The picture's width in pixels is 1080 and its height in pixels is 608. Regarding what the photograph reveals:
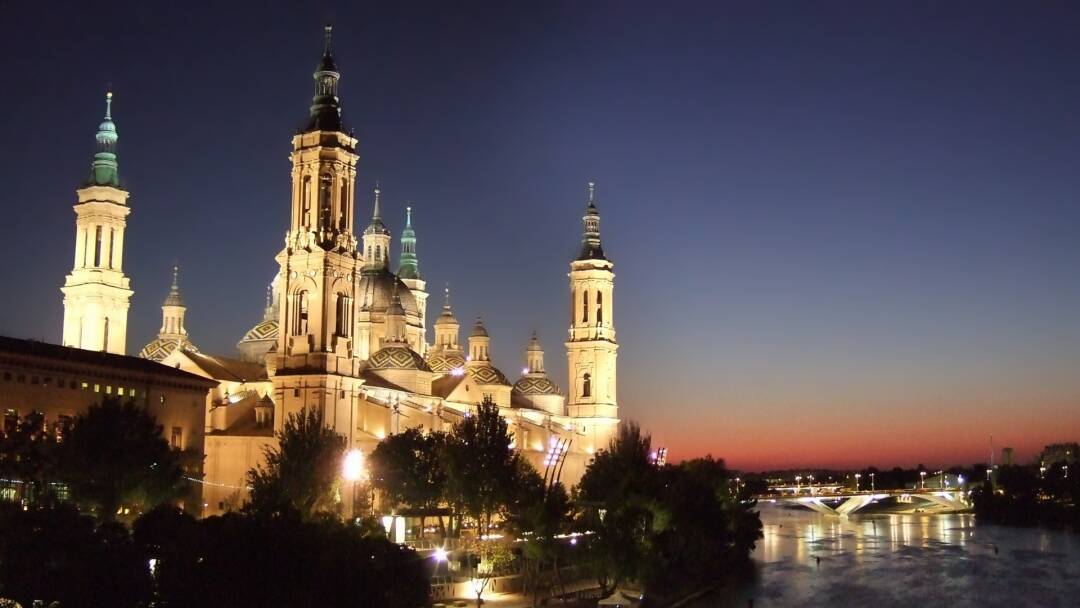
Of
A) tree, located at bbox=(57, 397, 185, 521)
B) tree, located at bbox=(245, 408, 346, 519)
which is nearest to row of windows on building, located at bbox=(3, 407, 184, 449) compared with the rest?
tree, located at bbox=(57, 397, 185, 521)

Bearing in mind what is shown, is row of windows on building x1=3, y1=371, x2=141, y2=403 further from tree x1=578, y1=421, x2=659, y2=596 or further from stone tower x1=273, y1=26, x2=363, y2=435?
tree x1=578, y1=421, x2=659, y2=596

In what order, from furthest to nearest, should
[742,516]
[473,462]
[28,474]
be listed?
[742,516]
[473,462]
[28,474]

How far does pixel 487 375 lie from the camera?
96.2 meters

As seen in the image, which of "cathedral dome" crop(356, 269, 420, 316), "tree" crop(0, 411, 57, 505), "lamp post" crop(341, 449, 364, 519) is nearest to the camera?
"tree" crop(0, 411, 57, 505)

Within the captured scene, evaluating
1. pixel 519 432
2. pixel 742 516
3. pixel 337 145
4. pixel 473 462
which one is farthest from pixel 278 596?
pixel 519 432

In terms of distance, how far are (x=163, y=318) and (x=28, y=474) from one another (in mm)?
50521

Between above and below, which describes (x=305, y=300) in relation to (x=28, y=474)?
above

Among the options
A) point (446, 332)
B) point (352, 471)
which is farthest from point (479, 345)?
point (352, 471)

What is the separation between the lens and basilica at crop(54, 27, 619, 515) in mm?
66000

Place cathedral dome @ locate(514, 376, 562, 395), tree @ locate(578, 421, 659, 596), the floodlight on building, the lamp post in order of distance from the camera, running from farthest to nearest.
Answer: cathedral dome @ locate(514, 376, 562, 395)
the lamp post
the floodlight on building
tree @ locate(578, 421, 659, 596)

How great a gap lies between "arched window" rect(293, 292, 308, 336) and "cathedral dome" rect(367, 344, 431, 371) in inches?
649

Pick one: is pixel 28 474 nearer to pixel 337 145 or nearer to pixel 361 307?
pixel 337 145

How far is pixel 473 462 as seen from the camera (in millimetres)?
61188

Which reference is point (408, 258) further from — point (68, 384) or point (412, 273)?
point (68, 384)
